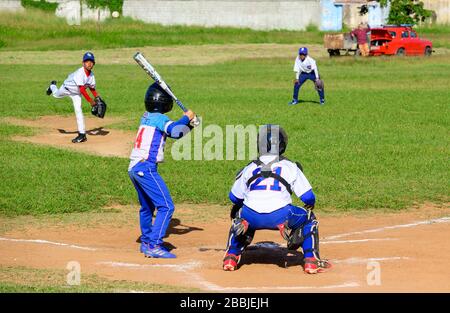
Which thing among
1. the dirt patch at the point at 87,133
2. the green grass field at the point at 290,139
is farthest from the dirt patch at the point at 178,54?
the dirt patch at the point at 87,133

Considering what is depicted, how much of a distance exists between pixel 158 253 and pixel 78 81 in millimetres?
11432

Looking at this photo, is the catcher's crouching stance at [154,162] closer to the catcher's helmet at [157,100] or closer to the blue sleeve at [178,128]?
the catcher's helmet at [157,100]

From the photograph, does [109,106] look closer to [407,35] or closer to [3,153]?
[3,153]

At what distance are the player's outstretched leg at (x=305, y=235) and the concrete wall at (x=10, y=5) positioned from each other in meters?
57.2

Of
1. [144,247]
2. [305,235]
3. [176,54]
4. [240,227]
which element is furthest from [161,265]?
[176,54]

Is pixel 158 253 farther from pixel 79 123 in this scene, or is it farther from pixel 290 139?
pixel 79 123

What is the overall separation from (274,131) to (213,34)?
176 feet

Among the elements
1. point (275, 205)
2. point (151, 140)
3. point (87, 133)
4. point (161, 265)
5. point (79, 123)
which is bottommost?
point (87, 133)

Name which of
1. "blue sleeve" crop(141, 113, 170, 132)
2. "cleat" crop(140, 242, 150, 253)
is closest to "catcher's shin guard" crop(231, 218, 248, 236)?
"cleat" crop(140, 242, 150, 253)

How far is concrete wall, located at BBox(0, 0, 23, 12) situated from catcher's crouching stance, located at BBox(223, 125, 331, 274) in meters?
56.9

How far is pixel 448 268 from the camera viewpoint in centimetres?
1115

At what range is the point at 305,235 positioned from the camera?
11.3 meters

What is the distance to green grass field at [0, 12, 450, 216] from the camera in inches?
668
